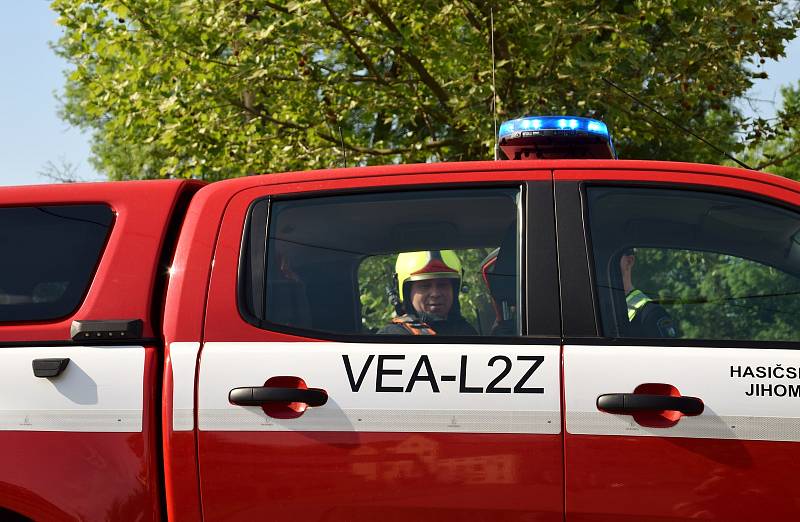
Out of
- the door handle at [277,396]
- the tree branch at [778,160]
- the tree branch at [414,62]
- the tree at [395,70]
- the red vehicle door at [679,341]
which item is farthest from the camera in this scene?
the tree branch at [778,160]

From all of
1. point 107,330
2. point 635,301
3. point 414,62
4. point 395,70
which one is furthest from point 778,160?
point 107,330

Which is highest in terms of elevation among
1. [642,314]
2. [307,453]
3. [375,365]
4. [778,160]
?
[778,160]

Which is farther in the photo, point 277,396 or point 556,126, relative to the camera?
point 556,126

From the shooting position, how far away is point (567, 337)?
10.0 feet

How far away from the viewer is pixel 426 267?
10.9ft

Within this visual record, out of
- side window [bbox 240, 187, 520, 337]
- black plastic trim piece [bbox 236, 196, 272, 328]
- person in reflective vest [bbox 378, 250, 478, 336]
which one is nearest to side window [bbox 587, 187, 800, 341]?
side window [bbox 240, 187, 520, 337]

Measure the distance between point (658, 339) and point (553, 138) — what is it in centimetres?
106

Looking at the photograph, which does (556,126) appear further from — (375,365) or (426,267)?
(375,365)

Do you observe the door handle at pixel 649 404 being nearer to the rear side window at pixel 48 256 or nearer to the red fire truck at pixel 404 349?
the red fire truck at pixel 404 349

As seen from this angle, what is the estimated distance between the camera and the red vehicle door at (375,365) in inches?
117

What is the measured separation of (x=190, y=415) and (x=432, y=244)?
0.91 m

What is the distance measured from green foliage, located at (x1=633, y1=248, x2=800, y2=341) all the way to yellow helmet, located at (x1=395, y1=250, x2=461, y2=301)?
553mm

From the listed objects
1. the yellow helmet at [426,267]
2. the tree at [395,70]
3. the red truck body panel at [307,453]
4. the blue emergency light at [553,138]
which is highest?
the tree at [395,70]

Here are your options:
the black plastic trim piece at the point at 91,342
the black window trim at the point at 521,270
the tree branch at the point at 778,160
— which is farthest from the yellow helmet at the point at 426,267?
the tree branch at the point at 778,160
